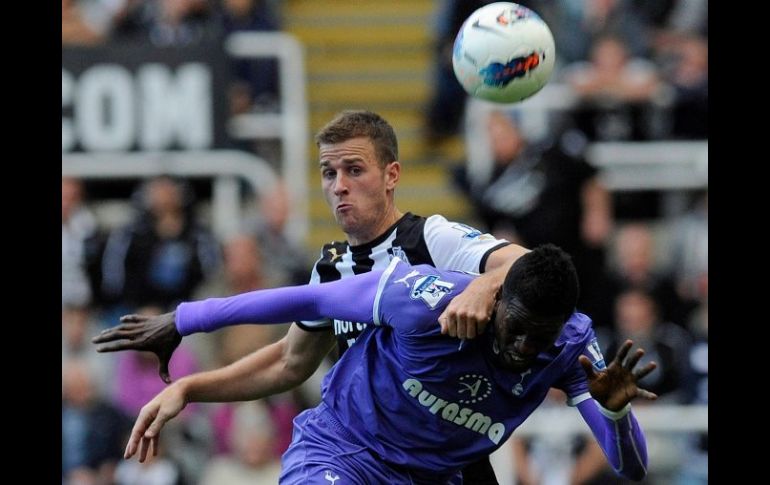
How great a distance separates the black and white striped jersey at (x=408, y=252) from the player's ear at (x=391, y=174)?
0.53ft

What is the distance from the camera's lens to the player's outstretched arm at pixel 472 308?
5953mm

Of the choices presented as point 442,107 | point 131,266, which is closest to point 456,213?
point 442,107

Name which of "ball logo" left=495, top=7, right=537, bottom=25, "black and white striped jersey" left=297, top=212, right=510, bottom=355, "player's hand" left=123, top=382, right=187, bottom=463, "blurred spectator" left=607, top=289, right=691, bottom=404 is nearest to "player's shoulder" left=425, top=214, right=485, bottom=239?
"black and white striped jersey" left=297, top=212, right=510, bottom=355

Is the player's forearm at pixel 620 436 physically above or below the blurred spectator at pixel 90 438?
Answer: above

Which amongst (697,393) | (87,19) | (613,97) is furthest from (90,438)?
(613,97)

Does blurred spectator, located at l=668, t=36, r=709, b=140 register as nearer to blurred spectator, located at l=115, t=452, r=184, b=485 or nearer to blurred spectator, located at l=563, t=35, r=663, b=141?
blurred spectator, located at l=563, t=35, r=663, b=141

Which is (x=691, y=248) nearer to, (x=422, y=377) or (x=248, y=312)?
(x=422, y=377)

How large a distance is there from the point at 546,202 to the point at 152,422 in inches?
217

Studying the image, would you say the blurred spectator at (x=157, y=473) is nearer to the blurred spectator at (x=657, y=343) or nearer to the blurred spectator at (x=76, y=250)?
the blurred spectator at (x=76, y=250)

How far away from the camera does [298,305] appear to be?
6.29 metres

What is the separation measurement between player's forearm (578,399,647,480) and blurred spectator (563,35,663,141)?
674 centimetres

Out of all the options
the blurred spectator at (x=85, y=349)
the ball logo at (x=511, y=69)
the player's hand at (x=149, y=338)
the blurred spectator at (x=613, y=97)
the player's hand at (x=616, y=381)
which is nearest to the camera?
the player's hand at (x=616, y=381)

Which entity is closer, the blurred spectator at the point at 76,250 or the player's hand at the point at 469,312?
the player's hand at the point at 469,312

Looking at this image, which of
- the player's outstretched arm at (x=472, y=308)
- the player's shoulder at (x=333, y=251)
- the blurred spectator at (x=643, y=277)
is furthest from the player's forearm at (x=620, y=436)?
the blurred spectator at (x=643, y=277)
